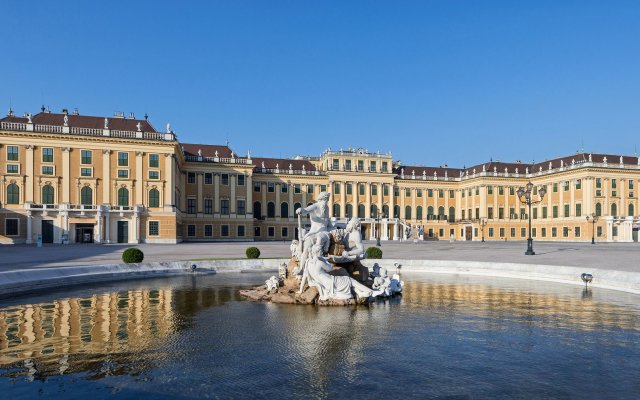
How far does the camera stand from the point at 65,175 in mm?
52156

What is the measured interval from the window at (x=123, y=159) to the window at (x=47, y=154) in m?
7.18

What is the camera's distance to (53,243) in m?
50.2

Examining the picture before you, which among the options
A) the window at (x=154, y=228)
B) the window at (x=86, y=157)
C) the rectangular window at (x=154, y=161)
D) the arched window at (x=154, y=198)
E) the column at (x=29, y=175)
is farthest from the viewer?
the rectangular window at (x=154, y=161)

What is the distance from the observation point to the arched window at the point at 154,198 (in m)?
55.4

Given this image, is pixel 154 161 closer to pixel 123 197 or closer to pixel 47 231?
pixel 123 197

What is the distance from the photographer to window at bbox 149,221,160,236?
54875 mm

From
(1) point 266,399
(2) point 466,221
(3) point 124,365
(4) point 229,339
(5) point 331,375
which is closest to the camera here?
(1) point 266,399

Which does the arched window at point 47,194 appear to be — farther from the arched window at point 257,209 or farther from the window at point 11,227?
the arched window at point 257,209

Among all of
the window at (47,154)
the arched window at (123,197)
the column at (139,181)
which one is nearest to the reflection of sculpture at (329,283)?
the column at (139,181)

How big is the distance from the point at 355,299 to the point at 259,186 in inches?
2611

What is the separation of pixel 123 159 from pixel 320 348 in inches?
2088

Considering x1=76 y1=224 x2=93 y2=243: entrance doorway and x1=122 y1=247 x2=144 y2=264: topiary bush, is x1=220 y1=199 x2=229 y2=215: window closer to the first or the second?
x1=76 y1=224 x2=93 y2=243: entrance doorway

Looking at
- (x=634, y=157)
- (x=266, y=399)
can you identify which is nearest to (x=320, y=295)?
(x=266, y=399)

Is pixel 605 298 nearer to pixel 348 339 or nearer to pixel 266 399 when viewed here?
pixel 348 339
